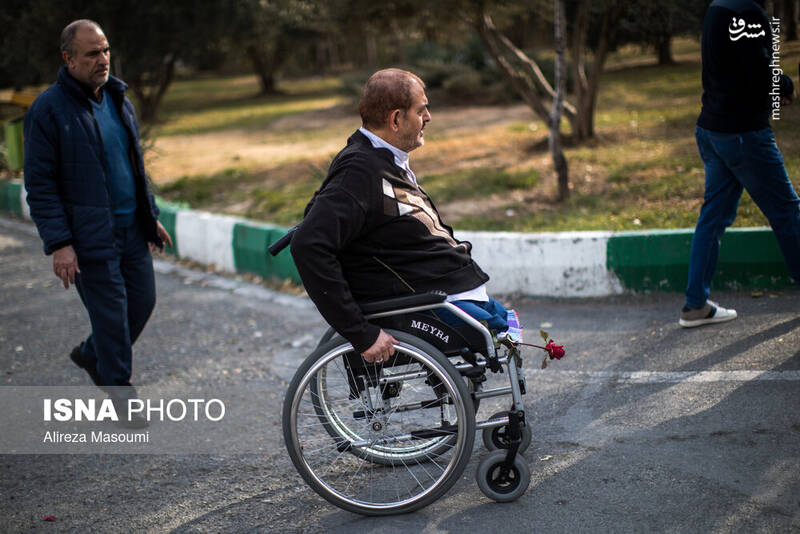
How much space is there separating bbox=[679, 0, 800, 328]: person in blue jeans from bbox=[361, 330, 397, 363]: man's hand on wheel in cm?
236

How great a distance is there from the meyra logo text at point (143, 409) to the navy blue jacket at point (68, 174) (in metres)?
0.95

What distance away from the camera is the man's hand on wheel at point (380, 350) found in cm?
294

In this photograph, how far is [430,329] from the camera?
3115 mm

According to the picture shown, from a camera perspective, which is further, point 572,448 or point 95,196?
point 95,196

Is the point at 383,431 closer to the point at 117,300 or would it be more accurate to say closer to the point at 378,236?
the point at 378,236

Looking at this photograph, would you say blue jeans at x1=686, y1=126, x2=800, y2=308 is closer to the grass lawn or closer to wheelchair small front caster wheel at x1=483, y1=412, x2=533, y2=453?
the grass lawn

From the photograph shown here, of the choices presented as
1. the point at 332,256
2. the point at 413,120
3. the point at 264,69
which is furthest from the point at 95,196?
the point at 264,69

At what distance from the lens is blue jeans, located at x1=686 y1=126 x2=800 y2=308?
168 inches

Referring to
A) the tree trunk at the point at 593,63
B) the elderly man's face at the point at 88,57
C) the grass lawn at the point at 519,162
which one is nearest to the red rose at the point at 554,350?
the elderly man's face at the point at 88,57

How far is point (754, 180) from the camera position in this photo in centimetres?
427

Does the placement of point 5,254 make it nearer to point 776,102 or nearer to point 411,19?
point 411,19

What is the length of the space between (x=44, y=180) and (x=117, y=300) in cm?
68

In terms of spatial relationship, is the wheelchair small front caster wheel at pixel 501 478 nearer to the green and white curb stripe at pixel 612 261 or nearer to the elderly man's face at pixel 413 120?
the elderly man's face at pixel 413 120

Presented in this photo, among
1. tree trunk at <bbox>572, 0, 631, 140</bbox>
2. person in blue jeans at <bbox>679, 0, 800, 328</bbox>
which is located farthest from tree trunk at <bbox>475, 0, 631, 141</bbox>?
person in blue jeans at <bbox>679, 0, 800, 328</bbox>
